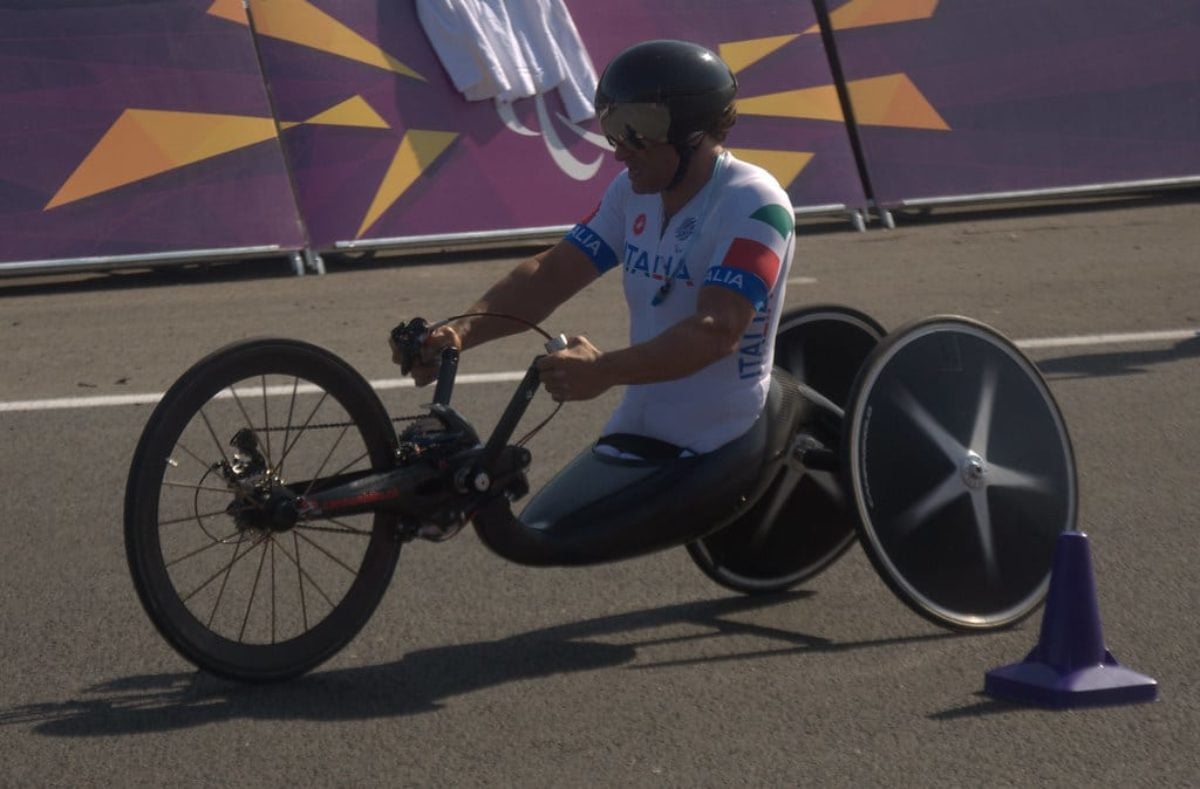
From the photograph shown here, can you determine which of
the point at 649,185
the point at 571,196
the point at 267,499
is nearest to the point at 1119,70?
the point at 571,196

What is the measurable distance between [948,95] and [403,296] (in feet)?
12.1

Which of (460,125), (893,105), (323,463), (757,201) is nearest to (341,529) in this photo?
(323,463)

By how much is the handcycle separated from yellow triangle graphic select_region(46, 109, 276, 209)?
538 cm

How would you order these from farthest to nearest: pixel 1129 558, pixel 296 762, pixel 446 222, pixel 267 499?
pixel 446 222, pixel 1129 558, pixel 267 499, pixel 296 762

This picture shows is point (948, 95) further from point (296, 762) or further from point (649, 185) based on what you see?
point (296, 762)

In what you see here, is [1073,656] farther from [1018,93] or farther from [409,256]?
[1018,93]

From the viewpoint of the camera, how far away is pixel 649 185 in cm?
491

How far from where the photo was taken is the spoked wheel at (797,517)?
211 inches

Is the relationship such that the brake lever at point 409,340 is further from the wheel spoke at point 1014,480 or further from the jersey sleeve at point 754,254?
the wheel spoke at point 1014,480

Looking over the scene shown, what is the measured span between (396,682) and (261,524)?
1.72 ft

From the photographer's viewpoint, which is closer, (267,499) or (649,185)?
(267,499)

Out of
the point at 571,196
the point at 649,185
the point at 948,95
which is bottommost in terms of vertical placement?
the point at 649,185

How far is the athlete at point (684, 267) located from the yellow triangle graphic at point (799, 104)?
6.62m

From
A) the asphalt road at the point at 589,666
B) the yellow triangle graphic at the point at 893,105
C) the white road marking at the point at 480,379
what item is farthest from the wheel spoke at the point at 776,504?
the yellow triangle graphic at the point at 893,105
